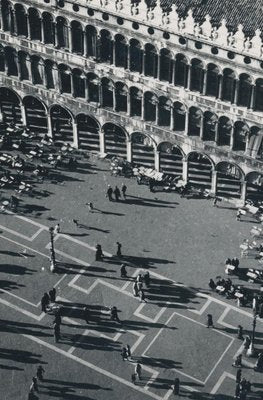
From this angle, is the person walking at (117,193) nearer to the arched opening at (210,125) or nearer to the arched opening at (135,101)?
the arched opening at (135,101)

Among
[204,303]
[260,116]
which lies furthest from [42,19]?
[204,303]

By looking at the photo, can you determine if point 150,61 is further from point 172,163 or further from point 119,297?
point 119,297

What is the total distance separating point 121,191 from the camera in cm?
11919

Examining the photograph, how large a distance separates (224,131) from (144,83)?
1179 centimetres

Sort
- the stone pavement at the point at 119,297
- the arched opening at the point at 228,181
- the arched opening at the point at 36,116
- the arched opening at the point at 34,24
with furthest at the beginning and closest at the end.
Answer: the arched opening at the point at 36,116
the arched opening at the point at 228,181
the arched opening at the point at 34,24
the stone pavement at the point at 119,297

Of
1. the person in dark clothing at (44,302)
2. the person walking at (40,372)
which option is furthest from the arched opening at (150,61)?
the person walking at (40,372)

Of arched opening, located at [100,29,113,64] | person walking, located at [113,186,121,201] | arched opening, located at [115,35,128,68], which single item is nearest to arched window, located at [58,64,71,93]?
arched opening, located at [100,29,113,64]

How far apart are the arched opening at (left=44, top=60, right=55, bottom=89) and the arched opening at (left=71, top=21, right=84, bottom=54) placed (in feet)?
16.2

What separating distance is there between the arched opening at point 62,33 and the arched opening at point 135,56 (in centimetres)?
941

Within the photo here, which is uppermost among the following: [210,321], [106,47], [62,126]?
[106,47]

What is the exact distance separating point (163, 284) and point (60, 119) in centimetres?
3317

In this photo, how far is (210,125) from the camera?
372ft

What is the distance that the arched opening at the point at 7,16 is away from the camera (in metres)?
117

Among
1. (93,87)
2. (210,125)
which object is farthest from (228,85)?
(93,87)
